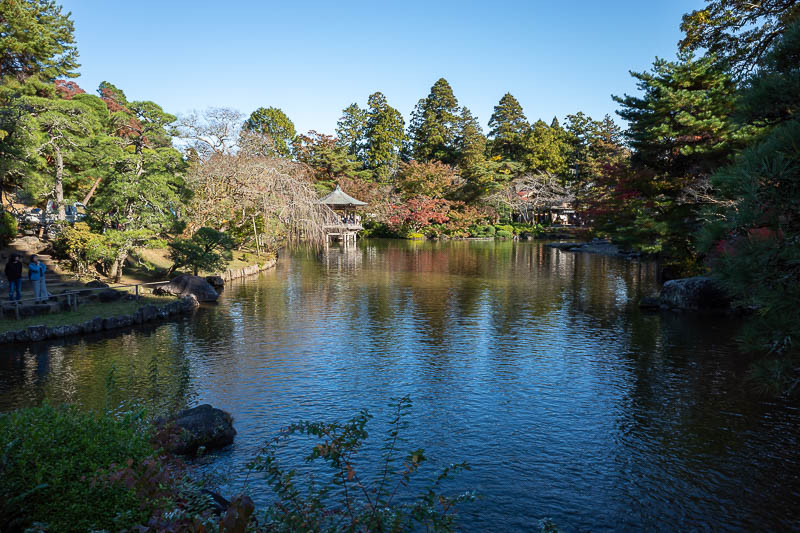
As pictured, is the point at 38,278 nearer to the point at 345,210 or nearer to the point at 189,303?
the point at 189,303

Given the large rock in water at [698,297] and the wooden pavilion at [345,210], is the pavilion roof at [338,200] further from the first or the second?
the large rock in water at [698,297]

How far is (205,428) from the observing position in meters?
7.56

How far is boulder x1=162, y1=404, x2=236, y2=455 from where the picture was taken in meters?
7.46

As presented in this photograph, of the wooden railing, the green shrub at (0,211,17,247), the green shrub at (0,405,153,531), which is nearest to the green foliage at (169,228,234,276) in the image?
the wooden railing

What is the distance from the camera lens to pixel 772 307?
4.35 m

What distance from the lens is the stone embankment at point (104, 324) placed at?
1303cm

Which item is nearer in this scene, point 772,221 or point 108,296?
point 772,221

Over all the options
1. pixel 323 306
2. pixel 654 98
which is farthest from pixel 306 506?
pixel 654 98

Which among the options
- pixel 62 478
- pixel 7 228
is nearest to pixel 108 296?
pixel 7 228

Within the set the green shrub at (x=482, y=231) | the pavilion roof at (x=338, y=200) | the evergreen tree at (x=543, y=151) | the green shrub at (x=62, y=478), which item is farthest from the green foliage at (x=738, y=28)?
the evergreen tree at (x=543, y=151)

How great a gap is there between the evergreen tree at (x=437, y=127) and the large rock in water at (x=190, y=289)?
156 feet

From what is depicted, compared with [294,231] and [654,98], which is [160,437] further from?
[294,231]

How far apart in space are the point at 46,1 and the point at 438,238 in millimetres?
35891

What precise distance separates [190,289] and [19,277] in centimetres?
550
